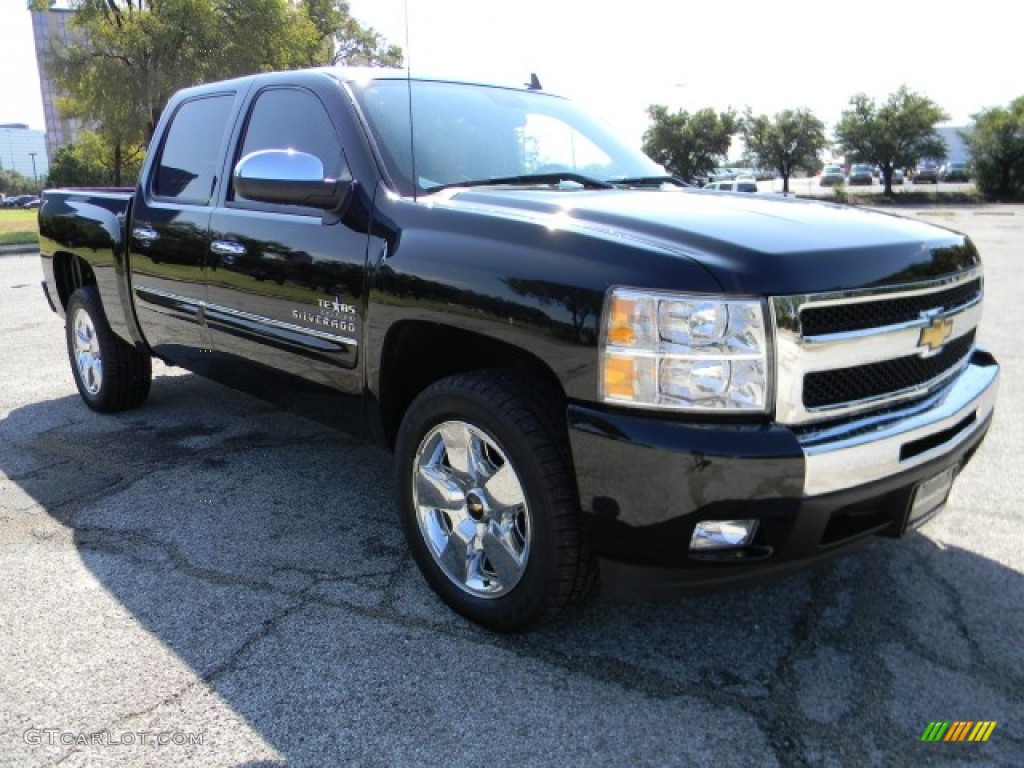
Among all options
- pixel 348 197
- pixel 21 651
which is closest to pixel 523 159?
pixel 348 197

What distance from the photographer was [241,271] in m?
3.54

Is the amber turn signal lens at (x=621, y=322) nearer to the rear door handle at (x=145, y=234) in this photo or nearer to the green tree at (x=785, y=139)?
the rear door handle at (x=145, y=234)

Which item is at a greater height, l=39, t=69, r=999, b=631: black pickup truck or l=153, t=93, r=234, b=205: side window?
l=153, t=93, r=234, b=205: side window

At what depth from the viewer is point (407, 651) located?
2.62 metres

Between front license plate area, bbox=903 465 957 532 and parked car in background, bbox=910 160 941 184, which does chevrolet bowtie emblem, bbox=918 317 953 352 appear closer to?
front license plate area, bbox=903 465 957 532

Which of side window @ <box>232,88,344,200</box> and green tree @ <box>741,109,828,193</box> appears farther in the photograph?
green tree @ <box>741,109,828,193</box>

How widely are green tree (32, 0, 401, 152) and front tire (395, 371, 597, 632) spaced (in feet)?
94.4

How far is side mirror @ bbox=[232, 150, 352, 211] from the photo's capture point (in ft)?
9.82

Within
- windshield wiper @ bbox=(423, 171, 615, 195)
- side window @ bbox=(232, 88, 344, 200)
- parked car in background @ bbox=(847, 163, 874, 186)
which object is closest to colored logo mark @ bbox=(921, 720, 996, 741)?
windshield wiper @ bbox=(423, 171, 615, 195)

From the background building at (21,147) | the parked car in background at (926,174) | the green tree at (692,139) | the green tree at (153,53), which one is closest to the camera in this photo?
the green tree at (153,53)

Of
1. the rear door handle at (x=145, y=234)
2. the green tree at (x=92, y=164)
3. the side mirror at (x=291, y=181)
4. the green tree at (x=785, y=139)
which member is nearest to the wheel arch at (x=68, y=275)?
the rear door handle at (x=145, y=234)

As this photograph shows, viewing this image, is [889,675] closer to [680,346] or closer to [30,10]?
[680,346]

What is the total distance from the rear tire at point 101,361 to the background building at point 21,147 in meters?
199

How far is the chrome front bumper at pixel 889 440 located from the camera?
2133 millimetres
